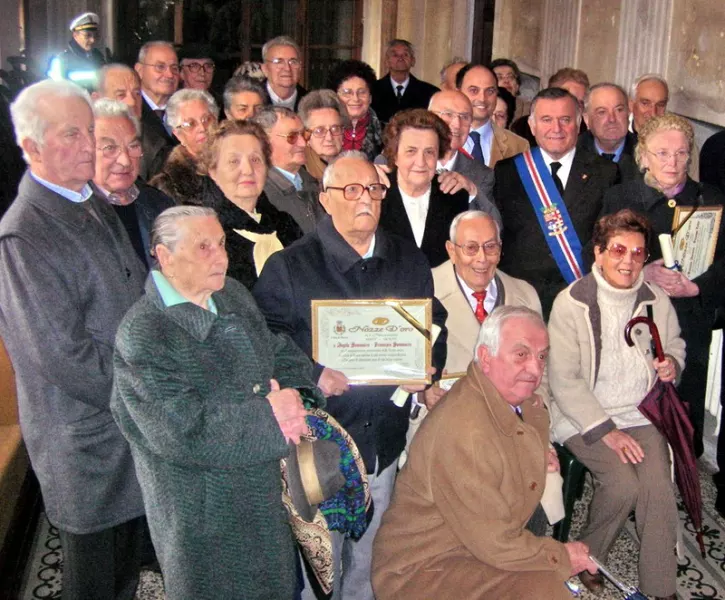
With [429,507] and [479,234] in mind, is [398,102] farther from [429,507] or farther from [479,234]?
[429,507]

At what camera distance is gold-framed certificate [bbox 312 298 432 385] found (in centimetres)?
298

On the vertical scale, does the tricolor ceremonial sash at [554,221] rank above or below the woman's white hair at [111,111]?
below

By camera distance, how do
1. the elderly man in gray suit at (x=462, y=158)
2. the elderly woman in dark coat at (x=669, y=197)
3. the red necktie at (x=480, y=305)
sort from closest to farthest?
the red necktie at (x=480, y=305), the elderly woman in dark coat at (x=669, y=197), the elderly man in gray suit at (x=462, y=158)

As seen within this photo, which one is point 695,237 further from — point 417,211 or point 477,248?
point 417,211

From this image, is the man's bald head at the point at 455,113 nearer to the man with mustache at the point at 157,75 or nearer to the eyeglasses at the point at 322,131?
the eyeglasses at the point at 322,131

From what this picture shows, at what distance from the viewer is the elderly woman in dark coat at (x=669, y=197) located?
12.8 ft

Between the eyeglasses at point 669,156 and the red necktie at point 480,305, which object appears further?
the eyeglasses at point 669,156

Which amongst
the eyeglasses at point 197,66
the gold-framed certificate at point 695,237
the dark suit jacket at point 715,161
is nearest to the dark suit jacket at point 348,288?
the gold-framed certificate at point 695,237

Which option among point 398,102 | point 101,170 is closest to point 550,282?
point 101,170

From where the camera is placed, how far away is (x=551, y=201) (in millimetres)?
4094

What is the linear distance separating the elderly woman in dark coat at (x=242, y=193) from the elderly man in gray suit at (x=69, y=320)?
2.10ft

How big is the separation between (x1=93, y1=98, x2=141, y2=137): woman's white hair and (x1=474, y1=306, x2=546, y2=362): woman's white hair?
1.46 meters

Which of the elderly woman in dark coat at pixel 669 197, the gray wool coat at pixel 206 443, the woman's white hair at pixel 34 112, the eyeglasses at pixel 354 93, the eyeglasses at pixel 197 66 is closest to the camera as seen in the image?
the gray wool coat at pixel 206 443

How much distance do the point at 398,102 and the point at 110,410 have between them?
5.63 meters
